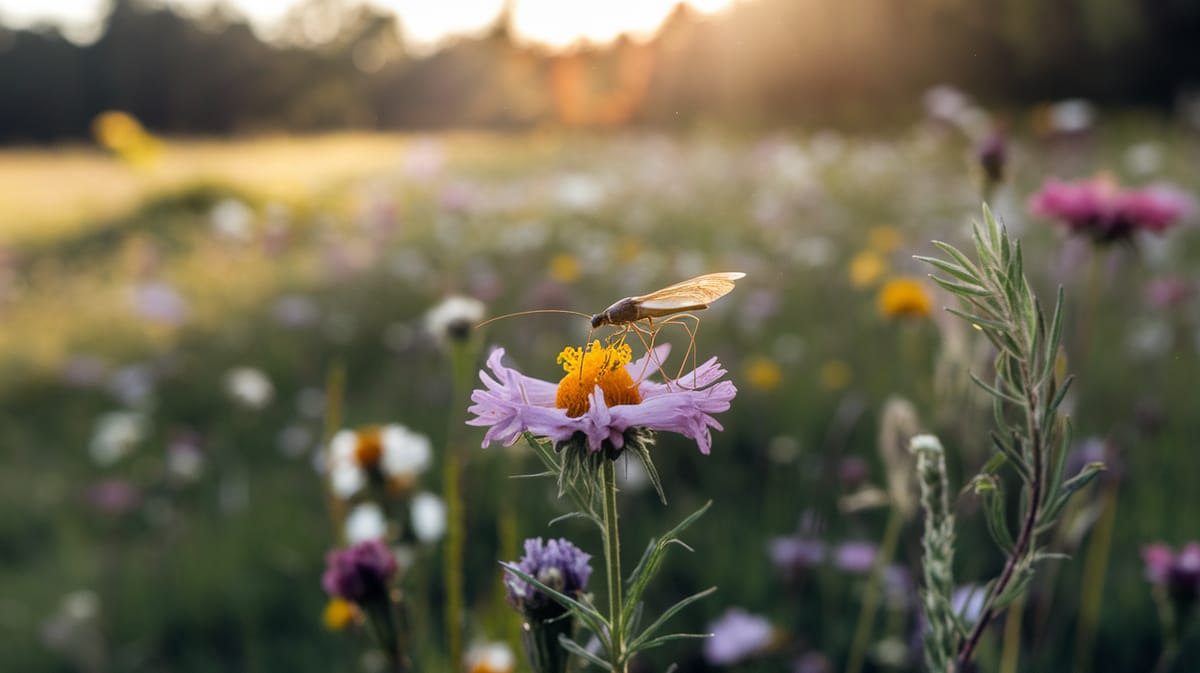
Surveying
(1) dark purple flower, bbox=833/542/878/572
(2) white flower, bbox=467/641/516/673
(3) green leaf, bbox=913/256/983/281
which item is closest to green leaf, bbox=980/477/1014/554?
(3) green leaf, bbox=913/256/983/281

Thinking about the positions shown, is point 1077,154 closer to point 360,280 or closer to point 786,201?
point 786,201

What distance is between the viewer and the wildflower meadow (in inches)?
20.8

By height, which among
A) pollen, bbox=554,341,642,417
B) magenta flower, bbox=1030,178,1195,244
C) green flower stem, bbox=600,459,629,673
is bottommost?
green flower stem, bbox=600,459,629,673

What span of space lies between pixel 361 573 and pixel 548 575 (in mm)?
278

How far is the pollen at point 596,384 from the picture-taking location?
0.54 m

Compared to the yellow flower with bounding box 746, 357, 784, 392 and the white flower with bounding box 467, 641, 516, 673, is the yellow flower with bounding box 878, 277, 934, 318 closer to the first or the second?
the yellow flower with bounding box 746, 357, 784, 392

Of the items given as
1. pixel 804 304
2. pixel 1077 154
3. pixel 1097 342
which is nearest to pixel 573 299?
pixel 804 304

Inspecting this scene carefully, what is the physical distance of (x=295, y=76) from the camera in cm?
2919

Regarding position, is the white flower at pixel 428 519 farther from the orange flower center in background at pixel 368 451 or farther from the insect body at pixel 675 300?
the insect body at pixel 675 300

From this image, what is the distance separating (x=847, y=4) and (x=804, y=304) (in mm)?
10294

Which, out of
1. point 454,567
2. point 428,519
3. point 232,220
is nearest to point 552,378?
point 428,519

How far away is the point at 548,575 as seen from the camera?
0.56 metres

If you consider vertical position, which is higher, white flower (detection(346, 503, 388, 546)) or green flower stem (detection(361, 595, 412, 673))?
green flower stem (detection(361, 595, 412, 673))

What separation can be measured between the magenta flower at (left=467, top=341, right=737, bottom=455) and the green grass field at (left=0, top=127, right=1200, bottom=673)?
0.25 m
